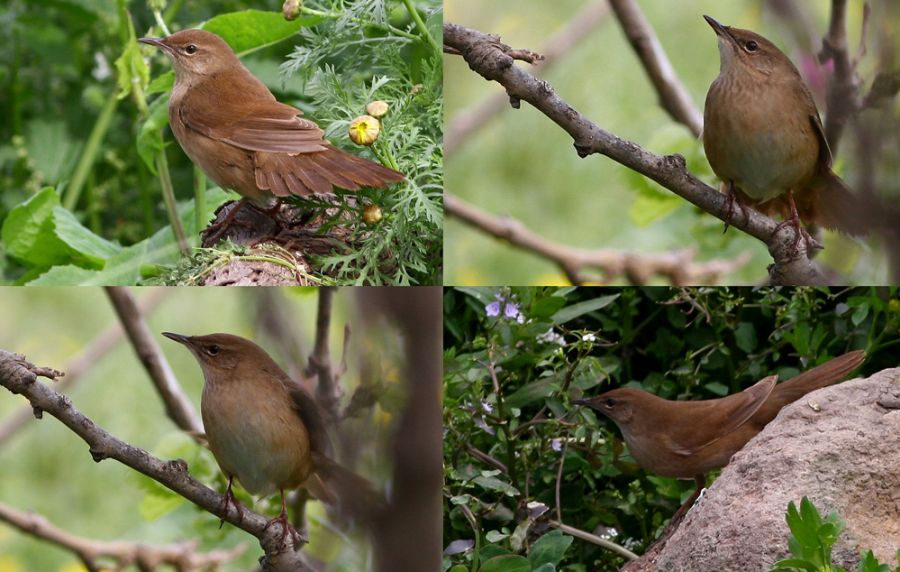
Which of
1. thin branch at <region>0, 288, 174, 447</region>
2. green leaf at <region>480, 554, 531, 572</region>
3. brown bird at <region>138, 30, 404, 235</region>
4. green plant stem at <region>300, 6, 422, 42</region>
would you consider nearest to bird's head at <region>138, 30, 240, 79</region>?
brown bird at <region>138, 30, 404, 235</region>

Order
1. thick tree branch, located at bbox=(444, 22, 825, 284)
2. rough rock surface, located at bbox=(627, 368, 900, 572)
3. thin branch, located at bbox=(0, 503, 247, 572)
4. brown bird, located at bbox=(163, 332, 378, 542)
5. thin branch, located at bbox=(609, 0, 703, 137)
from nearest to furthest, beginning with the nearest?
1. rough rock surface, located at bbox=(627, 368, 900, 572)
2. thick tree branch, located at bbox=(444, 22, 825, 284)
3. brown bird, located at bbox=(163, 332, 378, 542)
4. thin branch, located at bbox=(0, 503, 247, 572)
5. thin branch, located at bbox=(609, 0, 703, 137)

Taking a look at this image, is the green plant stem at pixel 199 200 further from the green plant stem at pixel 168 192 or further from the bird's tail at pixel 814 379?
the bird's tail at pixel 814 379

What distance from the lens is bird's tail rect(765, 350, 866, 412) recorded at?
2883mm

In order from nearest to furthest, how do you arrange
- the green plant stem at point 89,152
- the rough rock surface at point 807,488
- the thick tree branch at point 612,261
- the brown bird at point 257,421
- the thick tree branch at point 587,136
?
the rough rock surface at point 807,488
the thick tree branch at point 587,136
the brown bird at point 257,421
the green plant stem at point 89,152
the thick tree branch at point 612,261

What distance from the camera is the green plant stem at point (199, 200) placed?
9.39ft

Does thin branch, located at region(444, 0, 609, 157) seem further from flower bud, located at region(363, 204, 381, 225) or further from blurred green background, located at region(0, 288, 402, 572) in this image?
blurred green background, located at region(0, 288, 402, 572)

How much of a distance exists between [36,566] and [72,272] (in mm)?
784

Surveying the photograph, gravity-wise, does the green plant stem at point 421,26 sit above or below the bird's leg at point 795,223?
above

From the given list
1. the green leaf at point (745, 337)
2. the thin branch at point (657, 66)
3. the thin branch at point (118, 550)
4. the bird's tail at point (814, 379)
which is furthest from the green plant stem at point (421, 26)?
the thin branch at point (118, 550)

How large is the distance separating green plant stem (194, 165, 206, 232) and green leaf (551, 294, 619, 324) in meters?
0.81

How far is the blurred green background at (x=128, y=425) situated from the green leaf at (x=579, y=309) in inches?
14.8

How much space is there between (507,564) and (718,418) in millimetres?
561

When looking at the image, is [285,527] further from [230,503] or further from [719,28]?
[719,28]

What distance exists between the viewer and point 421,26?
282 centimetres
